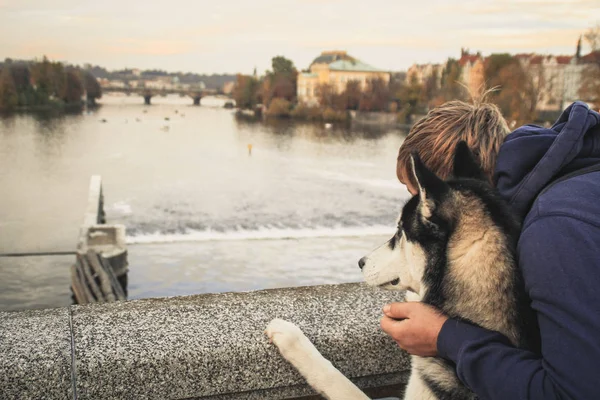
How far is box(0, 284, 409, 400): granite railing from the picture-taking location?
7.49 feet

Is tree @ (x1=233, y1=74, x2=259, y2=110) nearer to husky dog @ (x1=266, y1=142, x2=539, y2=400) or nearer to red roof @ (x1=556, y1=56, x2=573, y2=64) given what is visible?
red roof @ (x1=556, y1=56, x2=573, y2=64)

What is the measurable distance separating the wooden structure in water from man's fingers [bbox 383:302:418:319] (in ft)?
58.8

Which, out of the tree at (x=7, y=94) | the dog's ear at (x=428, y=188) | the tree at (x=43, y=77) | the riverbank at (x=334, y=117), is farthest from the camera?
the tree at (x=43, y=77)

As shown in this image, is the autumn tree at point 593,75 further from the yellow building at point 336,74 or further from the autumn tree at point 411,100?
the yellow building at point 336,74

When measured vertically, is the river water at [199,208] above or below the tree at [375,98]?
below

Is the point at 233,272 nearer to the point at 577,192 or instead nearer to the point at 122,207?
the point at 122,207

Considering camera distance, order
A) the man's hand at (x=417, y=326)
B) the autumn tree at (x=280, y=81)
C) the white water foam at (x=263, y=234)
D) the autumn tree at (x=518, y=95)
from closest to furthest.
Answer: the man's hand at (x=417, y=326)
the white water foam at (x=263, y=234)
the autumn tree at (x=518, y=95)
the autumn tree at (x=280, y=81)

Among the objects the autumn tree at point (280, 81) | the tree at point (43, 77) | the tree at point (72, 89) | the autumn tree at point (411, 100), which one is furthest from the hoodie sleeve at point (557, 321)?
the autumn tree at point (280, 81)

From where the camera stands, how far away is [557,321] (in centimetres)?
157

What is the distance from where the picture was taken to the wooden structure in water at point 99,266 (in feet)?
64.7

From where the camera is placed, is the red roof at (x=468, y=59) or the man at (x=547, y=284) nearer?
the man at (x=547, y=284)

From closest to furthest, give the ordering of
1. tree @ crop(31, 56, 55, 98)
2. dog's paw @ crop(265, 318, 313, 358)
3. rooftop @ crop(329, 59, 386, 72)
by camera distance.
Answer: dog's paw @ crop(265, 318, 313, 358), tree @ crop(31, 56, 55, 98), rooftop @ crop(329, 59, 386, 72)

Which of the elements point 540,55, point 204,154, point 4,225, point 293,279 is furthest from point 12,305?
point 540,55

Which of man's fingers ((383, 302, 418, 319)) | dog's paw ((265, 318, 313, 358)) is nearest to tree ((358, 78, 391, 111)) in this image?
dog's paw ((265, 318, 313, 358))
